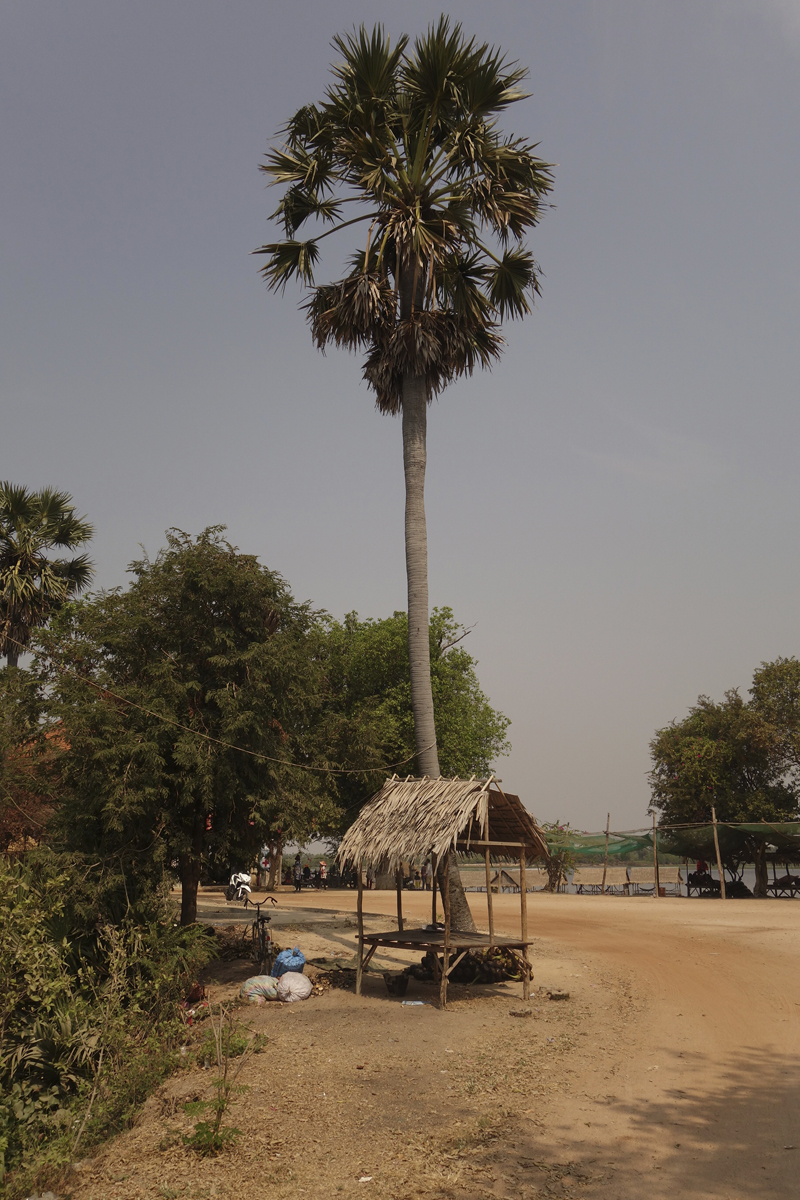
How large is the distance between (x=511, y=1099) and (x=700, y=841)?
80.2 feet

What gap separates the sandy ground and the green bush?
0.68 metres

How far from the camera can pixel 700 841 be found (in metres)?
30.3

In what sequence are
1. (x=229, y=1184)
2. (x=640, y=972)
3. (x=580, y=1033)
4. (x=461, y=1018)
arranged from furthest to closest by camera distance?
1. (x=640, y=972)
2. (x=461, y=1018)
3. (x=580, y=1033)
4. (x=229, y=1184)

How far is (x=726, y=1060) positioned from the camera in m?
9.43

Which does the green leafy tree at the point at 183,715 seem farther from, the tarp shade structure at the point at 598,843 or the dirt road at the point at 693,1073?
the tarp shade structure at the point at 598,843

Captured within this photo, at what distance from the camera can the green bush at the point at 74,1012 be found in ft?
31.6

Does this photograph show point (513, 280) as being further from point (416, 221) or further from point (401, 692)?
point (401, 692)

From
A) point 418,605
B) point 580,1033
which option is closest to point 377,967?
point 580,1033

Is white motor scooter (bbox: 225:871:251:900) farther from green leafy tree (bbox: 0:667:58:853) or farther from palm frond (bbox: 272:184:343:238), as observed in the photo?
palm frond (bbox: 272:184:343:238)

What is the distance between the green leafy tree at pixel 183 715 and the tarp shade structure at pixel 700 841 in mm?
17225

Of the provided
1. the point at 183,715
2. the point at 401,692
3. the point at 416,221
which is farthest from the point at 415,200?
the point at 401,692

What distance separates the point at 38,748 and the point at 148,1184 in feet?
31.6

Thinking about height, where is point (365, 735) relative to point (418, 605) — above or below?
below

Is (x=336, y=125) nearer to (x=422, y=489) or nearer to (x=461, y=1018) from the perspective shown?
(x=422, y=489)
